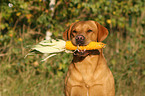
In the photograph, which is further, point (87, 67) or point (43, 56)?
point (43, 56)

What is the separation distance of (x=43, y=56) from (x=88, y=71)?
1890 millimetres

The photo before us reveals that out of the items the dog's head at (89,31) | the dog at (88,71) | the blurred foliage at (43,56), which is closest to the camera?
the dog at (88,71)

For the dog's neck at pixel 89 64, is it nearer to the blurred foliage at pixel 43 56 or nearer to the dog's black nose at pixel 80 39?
the dog's black nose at pixel 80 39

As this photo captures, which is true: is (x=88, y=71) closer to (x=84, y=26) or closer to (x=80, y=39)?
(x=80, y=39)

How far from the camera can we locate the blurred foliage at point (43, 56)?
4078 mm

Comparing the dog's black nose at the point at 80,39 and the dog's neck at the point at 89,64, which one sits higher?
the dog's black nose at the point at 80,39

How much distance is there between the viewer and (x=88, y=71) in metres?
2.75

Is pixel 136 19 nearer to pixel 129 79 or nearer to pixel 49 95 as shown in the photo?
pixel 129 79

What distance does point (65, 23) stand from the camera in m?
4.71

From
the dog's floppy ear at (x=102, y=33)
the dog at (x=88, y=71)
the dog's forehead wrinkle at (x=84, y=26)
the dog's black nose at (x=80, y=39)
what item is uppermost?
the dog's forehead wrinkle at (x=84, y=26)

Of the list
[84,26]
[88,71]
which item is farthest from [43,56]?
[88,71]

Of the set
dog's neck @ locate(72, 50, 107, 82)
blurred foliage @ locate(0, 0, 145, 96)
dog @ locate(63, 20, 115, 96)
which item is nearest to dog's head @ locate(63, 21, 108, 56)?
dog @ locate(63, 20, 115, 96)

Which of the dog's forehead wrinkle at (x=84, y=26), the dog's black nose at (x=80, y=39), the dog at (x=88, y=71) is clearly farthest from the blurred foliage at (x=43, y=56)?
the dog's black nose at (x=80, y=39)

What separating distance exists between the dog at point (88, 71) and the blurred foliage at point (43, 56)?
130 centimetres
